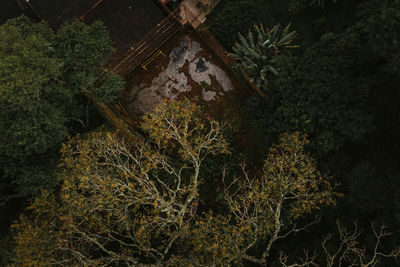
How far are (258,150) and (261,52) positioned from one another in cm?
562

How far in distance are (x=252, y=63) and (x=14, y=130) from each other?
1229 centimetres

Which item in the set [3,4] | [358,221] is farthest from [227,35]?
[3,4]

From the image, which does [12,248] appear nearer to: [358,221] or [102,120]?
[102,120]

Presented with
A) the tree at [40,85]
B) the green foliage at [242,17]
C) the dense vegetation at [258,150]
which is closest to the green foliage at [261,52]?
the dense vegetation at [258,150]

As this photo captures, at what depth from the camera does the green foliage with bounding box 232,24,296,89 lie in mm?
14969

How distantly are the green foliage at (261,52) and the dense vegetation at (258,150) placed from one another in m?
0.08

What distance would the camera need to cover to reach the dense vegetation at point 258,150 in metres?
12.2

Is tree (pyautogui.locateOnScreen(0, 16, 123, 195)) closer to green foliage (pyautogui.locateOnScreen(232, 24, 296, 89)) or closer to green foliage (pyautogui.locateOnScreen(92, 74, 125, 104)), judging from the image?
green foliage (pyautogui.locateOnScreen(92, 74, 125, 104))

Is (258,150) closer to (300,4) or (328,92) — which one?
(328,92)

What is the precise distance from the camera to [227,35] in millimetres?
16391

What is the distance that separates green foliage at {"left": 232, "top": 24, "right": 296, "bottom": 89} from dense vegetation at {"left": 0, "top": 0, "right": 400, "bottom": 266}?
0.26ft

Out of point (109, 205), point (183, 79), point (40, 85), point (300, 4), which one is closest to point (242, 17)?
point (300, 4)

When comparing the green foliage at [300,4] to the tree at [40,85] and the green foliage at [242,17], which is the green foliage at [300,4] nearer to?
the green foliage at [242,17]

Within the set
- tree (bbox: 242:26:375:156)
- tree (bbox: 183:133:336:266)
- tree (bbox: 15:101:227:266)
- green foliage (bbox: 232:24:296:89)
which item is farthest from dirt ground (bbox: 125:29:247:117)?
tree (bbox: 183:133:336:266)
